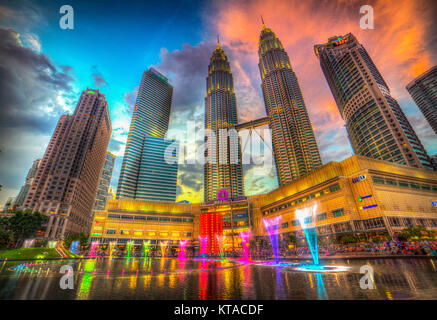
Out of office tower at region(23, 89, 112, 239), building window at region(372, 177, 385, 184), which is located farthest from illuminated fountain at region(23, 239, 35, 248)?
building window at region(372, 177, 385, 184)

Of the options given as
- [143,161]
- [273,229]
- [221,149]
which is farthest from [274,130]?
[143,161]

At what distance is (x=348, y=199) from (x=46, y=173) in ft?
510

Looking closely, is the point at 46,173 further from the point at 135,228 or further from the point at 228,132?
the point at 228,132

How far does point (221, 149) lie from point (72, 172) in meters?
109

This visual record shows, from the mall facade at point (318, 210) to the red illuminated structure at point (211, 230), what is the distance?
0.34 meters

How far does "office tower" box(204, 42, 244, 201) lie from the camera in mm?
161500

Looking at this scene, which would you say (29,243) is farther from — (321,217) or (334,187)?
(334,187)

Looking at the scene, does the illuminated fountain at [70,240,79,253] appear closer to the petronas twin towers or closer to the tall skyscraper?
the tall skyscraper

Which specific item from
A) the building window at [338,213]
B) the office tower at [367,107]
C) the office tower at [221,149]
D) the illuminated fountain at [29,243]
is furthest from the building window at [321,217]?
the illuminated fountain at [29,243]

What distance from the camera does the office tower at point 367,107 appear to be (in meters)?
102

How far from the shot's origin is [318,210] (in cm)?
5753

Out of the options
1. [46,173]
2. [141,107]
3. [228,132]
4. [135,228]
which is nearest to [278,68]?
[228,132]

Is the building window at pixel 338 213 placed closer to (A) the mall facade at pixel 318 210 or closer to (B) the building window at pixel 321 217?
(A) the mall facade at pixel 318 210
